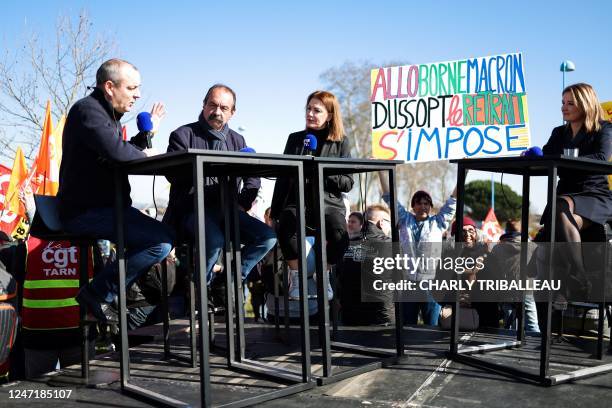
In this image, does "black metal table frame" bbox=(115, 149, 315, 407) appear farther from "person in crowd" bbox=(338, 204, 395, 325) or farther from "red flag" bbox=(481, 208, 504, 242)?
"red flag" bbox=(481, 208, 504, 242)

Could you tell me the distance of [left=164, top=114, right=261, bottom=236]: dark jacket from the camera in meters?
4.27

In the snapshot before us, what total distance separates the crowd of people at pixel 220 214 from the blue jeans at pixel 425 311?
0.01m

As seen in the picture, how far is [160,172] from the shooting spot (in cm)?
369

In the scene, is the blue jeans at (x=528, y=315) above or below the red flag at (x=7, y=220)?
below

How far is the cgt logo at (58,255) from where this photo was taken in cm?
493

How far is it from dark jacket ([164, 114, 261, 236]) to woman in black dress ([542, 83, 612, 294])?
81.3 inches

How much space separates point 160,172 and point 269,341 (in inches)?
63.2

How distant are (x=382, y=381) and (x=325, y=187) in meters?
1.62

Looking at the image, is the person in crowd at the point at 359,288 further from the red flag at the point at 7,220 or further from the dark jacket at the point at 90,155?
the red flag at the point at 7,220

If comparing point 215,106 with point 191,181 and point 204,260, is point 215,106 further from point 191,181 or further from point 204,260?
point 204,260

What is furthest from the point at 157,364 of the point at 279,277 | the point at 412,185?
the point at 412,185

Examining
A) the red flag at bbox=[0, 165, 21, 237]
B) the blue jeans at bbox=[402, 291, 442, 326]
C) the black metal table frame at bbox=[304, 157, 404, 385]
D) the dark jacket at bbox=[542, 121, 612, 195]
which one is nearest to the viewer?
the black metal table frame at bbox=[304, 157, 404, 385]

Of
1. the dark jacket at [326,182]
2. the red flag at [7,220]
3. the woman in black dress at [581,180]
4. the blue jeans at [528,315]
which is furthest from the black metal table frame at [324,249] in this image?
the red flag at [7,220]

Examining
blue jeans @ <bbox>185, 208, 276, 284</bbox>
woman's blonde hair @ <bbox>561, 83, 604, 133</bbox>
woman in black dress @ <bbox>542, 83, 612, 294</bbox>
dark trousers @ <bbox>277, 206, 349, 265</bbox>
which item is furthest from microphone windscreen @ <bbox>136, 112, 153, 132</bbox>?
woman's blonde hair @ <bbox>561, 83, 604, 133</bbox>
